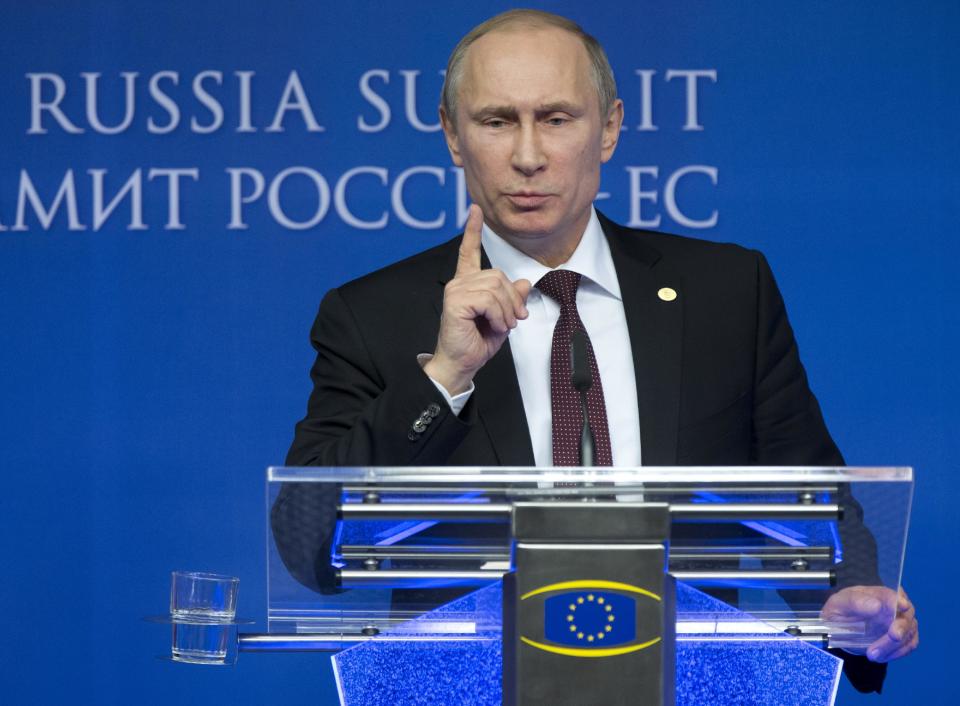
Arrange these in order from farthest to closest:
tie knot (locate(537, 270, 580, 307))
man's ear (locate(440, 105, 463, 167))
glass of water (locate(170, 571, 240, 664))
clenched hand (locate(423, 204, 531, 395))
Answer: man's ear (locate(440, 105, 463, 167)), tie knot (locate(537, 270, 580, 307)), clenched hand (locate(423, 204, 531, 395)), glass of water (locate(170, 571, 240, 664))

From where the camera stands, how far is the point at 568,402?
2221mm

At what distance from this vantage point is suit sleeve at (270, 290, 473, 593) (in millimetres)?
1407

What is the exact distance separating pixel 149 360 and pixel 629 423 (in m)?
1.98

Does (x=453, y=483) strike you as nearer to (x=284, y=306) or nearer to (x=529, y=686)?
(x=529, y=686)

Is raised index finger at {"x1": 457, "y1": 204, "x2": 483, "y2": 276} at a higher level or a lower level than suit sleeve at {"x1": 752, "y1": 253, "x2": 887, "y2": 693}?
higher

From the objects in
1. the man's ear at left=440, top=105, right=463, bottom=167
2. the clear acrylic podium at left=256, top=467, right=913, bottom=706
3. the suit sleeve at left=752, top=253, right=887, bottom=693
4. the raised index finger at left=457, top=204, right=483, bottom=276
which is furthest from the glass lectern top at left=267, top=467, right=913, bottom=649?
the man's ear at left=440, top=105, right=463, bottom=167

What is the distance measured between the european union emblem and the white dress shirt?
83 cm

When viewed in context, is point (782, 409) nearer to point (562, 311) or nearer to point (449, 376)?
point (562, 311)

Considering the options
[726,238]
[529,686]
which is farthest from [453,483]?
[726,238]

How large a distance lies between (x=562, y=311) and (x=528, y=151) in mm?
260

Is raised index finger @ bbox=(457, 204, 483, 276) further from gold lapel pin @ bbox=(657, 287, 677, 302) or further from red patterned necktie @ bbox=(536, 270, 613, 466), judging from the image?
gold lapel pin @ bbox=(657, 287, 677, 302)

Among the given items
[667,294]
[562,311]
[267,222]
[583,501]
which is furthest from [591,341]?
[267,222]

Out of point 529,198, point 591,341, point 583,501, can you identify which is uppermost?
point 529,198

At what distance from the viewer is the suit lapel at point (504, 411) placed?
2.20 meters
